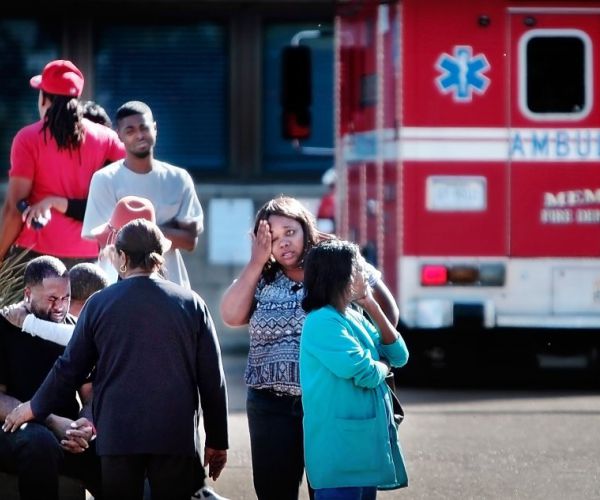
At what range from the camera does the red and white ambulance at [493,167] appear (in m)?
11.7

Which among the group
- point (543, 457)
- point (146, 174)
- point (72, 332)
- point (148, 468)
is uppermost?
point (146, 174)

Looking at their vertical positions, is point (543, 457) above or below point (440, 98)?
below

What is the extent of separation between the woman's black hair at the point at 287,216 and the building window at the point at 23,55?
11.0 metres

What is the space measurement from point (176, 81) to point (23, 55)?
1.50 m

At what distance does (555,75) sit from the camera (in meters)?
12.0

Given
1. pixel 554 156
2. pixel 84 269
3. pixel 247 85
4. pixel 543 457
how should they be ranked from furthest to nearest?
1. pixel 247 85
2. pixel 554 156
3. pixel 543 457
4. pixel 84 269

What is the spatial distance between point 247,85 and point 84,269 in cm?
1034

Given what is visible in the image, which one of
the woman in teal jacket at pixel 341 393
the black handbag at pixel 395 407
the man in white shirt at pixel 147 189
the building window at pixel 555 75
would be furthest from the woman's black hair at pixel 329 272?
the building window at pixel 555 75

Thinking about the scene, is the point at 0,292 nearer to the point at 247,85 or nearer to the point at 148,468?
the point at 148,468

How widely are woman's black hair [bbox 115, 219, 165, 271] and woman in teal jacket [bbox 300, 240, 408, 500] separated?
53cm

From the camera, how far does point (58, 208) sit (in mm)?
8188

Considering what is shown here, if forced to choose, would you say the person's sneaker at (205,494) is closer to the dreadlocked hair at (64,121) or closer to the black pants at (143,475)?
the black pants at (143,475)

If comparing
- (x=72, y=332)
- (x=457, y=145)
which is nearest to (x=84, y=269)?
(x=72, y=332)

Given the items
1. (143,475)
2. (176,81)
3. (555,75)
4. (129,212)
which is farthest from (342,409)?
(176,81)
